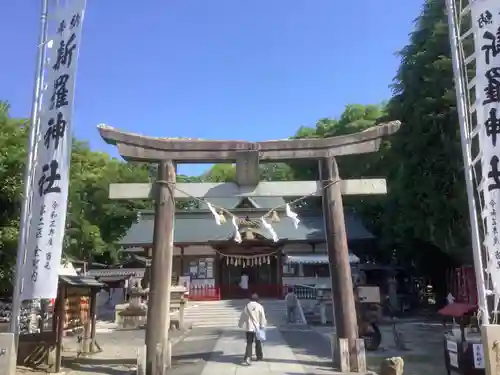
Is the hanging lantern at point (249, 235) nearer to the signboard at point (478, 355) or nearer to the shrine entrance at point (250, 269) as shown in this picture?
the shrine entrance at point (250, 269)

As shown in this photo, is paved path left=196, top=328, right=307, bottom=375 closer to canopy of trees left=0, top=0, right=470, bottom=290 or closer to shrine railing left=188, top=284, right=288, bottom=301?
canopy of trees left=0, top=0, right=470, bottom=290

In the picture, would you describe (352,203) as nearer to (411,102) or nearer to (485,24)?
(411,102)

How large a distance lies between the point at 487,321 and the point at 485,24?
5086 millimetres

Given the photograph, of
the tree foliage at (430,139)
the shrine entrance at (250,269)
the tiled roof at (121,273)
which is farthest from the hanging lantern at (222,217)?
the tiled roof at (121,273)

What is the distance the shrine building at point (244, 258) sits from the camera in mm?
28984

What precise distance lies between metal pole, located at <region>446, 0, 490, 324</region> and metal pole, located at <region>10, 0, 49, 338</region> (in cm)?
782

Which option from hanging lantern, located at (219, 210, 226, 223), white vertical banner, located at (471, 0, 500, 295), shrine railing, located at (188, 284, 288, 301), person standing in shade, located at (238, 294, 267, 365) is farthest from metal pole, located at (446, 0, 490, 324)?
shrine railing, located at (188, 284, 288, 301)

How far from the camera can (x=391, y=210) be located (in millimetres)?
26266

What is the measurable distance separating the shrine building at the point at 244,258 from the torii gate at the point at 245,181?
1610cm

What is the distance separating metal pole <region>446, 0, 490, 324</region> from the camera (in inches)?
314

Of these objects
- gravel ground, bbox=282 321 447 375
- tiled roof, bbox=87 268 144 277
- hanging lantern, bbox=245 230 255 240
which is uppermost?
hanging lantern, bbox=245 230 255 240

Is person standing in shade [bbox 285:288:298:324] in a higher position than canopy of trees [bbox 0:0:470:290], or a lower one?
lower

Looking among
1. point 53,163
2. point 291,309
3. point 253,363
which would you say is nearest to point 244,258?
point 291,309

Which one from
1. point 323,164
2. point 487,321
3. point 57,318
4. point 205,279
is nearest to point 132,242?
point 205,279
